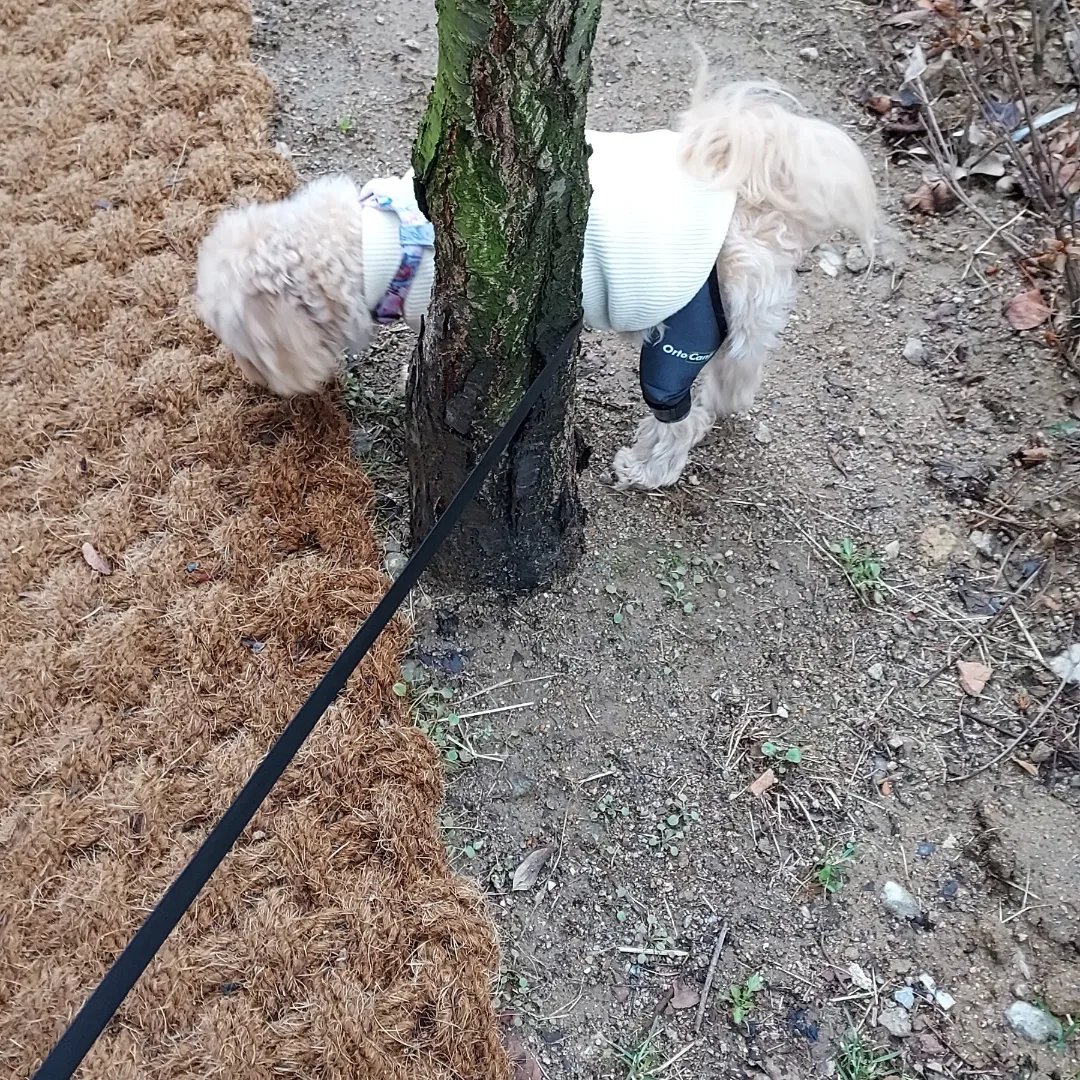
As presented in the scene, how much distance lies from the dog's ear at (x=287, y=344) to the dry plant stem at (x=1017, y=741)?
191 cm

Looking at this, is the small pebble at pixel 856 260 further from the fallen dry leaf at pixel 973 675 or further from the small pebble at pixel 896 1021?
the small pebble at pixel 896 1021

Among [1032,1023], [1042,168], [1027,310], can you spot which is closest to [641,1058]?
[1032,1023]

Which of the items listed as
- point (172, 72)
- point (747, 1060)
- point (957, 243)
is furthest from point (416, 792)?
point (172, 72)

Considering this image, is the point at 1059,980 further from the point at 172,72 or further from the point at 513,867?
the point at 172,72

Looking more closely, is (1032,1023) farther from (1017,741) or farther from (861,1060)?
(1017,741)

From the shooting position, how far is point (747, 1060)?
1.80 meters

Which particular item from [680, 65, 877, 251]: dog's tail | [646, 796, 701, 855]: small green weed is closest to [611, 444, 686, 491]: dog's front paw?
[680, 65, 877, 251]: dog's tail

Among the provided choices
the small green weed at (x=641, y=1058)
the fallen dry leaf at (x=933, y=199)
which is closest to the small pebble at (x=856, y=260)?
the fallen dry leaf at (x=933, y=199)

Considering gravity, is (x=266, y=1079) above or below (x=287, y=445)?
below

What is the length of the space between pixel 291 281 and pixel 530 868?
152cm

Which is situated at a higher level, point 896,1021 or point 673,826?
point 673,826

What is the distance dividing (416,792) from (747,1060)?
92cm

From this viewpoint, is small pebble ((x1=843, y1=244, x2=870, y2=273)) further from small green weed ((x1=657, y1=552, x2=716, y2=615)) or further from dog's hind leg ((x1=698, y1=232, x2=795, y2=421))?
small green weed ((x1=657, y1=552, x2=716, y2=615))

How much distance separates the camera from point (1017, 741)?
2.12 meters
